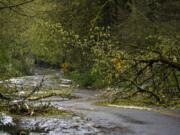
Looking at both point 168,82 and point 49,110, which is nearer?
point 168,82

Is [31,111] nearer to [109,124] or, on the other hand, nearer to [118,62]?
[109,124]

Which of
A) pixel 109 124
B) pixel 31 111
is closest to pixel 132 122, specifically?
pixel 109 124

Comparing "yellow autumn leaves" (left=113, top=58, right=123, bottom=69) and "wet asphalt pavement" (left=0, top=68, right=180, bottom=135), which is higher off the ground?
"yellow autumn leaves" (left=113, top=58, right=123, bottom=69)

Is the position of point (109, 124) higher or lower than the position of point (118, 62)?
lower

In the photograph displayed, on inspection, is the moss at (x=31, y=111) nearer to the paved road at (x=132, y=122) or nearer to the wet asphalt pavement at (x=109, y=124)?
the wet asphalt pavement at (x=109, y=124)

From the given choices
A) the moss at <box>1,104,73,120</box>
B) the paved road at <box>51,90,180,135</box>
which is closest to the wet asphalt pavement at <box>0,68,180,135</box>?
the paved road at <box>51,90,180,135</box>

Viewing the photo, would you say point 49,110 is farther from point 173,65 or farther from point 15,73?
point 173,65

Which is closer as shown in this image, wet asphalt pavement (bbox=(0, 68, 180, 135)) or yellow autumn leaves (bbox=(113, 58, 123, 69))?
yellow autumn leaves (bbox=(113, 58, 123, 69))

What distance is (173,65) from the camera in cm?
803

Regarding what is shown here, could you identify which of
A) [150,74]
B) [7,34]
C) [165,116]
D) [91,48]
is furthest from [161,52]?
[7,34]

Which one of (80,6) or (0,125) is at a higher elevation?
(80,6)

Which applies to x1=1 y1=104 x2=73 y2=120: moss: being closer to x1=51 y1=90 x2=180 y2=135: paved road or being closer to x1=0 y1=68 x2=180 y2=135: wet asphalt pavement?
x1=0 y1=68 x2=180 y2=135: wet asphalt pavement

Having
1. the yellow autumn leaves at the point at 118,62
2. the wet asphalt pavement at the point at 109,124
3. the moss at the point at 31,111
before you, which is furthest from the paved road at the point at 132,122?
the yellow autumn leaves at the point at 118,62

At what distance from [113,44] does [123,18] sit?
18018 mm
